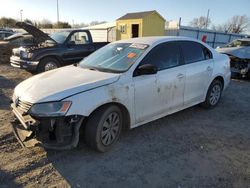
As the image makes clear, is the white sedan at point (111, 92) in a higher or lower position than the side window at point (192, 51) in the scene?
lower

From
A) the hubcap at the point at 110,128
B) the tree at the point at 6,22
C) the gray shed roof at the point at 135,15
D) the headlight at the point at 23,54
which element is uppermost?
the tree at the point at 6,22

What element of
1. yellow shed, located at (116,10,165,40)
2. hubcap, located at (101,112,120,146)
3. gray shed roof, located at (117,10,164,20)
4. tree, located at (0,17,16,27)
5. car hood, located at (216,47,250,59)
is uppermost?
tree, located at (0,17,16,27)

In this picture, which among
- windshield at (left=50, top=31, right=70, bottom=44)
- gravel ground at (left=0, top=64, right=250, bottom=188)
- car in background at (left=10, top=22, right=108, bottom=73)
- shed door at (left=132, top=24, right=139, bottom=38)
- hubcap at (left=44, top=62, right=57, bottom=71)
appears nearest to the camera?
gravel ground at (left=0, top=64, right=250, bottom=188)

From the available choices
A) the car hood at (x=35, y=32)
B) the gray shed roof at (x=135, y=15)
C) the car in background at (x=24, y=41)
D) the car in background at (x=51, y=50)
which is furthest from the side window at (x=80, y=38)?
the gray shed roof at (x=135, y=15)

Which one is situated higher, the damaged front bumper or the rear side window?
the rear side window

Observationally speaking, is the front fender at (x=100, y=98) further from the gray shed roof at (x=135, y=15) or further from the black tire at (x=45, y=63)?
the gray shed roof at (x=135, y=15)

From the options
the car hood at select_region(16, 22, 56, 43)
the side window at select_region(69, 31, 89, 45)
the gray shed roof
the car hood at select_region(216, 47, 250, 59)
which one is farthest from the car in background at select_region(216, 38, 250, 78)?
the gray shed roof

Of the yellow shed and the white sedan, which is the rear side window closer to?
the white sedan

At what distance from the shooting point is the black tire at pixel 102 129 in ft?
11.8

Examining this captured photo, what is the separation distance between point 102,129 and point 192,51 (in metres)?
2.67

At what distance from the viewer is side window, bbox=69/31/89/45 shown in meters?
Result: 9.91

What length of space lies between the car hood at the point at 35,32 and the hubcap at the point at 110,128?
6.76 metres

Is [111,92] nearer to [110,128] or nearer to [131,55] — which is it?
[110,128]

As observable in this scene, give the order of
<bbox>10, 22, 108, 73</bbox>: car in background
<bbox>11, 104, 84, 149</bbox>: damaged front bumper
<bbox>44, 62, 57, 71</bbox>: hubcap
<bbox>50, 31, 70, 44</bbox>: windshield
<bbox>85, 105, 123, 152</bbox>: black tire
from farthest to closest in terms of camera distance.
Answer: <bbox>50, 31, 70, 44</bbox>: windshield, <bbox>44, 62, 57, 71</bbox>: hubcap, <bbox>10, 22, 108, 73</bbox>: car in background, <bbox>85, 105, 123, 152</bbox>: black tire, <bbox>11, 104, 84, 149</bbox>: damaged front bumper
